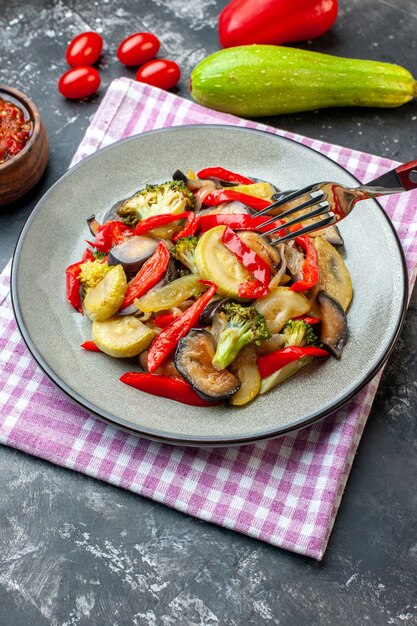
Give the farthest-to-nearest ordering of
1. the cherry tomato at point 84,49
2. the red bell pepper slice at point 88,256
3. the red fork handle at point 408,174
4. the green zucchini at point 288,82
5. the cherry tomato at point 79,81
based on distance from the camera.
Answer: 1. the cherry tomato at point 84,49
2. the cherry tomato at point 79,81
3. the green zucchini at point 288,82
4. the red bell pepper slice at point 88,256
5. the red fork handle at point 408,174

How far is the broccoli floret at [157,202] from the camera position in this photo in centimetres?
357

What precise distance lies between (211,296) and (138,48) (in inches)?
93.9

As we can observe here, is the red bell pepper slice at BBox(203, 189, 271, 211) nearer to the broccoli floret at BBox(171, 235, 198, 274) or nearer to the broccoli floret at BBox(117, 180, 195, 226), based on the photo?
the broccoli floret at BBox(117, 180, 195, 226)

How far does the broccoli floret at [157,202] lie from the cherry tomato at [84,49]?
162 centimetres

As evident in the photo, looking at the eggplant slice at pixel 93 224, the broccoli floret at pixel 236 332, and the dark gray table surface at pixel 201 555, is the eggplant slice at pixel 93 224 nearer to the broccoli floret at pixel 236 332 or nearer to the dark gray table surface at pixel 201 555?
the broccoli floret at pixel 236 332

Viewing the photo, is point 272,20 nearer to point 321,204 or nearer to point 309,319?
point 321,204

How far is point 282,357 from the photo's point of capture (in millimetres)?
3133

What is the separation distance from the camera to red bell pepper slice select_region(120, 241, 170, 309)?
3330 millimetres

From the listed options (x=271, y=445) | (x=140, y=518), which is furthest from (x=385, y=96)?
(x=140, y=518)

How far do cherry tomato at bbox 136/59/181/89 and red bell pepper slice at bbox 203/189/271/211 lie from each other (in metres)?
1.51


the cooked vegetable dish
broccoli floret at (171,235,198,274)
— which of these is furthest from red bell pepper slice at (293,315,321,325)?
broccoli floret at (171,235,198,274)

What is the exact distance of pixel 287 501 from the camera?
315 cm

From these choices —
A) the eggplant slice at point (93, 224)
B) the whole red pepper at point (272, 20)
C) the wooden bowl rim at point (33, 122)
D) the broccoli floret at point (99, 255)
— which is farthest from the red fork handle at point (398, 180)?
the whole red pepper at point (272, 20)

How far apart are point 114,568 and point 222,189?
189cm
